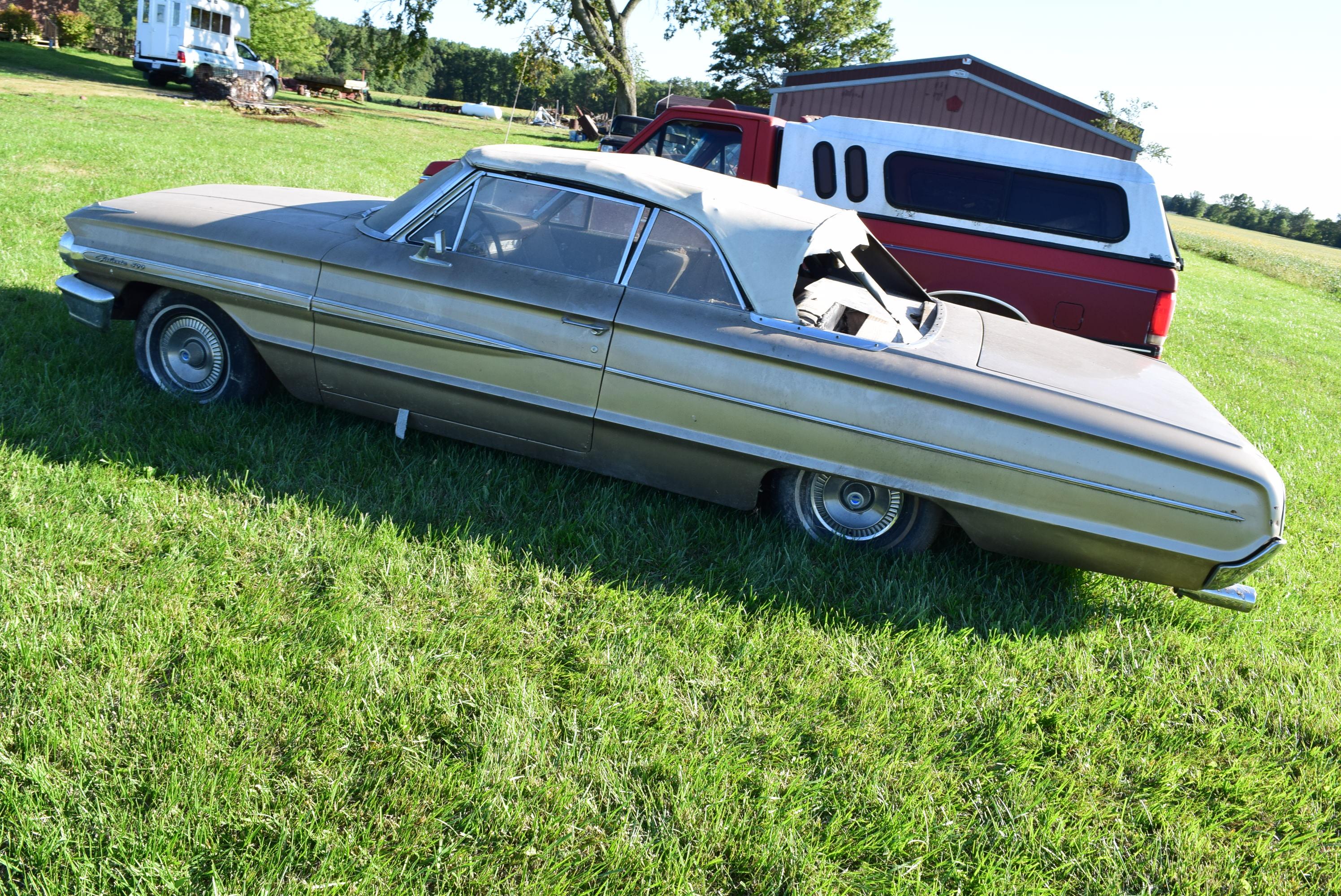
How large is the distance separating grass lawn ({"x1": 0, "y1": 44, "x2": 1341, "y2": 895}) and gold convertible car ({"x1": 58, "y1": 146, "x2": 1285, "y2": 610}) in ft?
0.96

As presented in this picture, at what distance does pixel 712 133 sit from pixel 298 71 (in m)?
58.0

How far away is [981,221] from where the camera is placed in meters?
6.61

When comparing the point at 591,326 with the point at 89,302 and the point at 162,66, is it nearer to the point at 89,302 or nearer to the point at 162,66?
the point at 89,302

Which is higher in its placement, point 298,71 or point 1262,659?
point 298,71

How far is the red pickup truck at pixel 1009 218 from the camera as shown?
6277 millimetres


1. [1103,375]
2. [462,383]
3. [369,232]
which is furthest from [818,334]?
[369,232]

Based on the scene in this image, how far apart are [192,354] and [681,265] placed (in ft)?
7.94

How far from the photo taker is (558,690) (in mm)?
2744

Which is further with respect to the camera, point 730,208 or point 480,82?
point 480,82

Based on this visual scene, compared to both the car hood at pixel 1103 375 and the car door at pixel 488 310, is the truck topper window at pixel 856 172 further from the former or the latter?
the car door at pixel 488 310

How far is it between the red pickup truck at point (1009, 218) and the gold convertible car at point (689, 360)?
232 centimetres

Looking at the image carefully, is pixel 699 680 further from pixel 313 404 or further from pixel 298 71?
pixel 298 71

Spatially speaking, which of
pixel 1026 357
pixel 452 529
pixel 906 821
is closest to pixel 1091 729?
pixel 906 821

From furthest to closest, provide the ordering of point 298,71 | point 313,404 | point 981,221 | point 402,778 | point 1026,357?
point 298,71 → point 981,221 → point 313,404 → point 1026,357 → point 402,778
